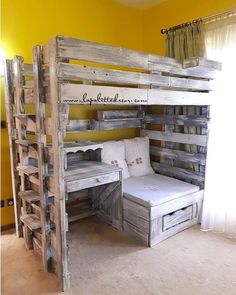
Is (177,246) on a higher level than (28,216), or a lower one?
lower

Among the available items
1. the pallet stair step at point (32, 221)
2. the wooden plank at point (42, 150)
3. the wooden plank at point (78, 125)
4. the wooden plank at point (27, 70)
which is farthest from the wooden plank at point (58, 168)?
the wooden plank at point (78, 125)

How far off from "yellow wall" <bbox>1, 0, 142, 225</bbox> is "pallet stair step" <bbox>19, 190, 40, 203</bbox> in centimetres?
57

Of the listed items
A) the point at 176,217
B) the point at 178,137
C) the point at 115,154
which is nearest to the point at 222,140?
the point at 178,137

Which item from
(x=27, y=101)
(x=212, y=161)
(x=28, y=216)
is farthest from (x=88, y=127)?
(x=212, y=161)

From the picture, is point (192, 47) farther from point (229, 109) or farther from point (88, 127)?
point (88, 127)

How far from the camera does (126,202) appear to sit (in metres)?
2.66

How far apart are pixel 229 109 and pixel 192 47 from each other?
2.80ft

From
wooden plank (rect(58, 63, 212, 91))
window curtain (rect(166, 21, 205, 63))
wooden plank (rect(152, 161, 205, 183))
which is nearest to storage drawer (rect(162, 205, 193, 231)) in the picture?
wooden plank (rect(152, 161, 205, 183))

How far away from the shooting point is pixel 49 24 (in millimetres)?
2779

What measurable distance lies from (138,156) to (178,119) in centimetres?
69

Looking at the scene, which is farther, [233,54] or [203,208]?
[203,208]

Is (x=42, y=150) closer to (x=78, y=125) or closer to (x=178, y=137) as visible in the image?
(x=78, y=125)

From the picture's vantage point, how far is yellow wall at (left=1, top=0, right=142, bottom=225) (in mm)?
2582

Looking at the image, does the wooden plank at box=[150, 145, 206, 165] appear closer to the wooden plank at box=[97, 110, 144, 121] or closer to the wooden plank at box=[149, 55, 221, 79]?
the wooden plank at box=[97, 110, 144, 121]
